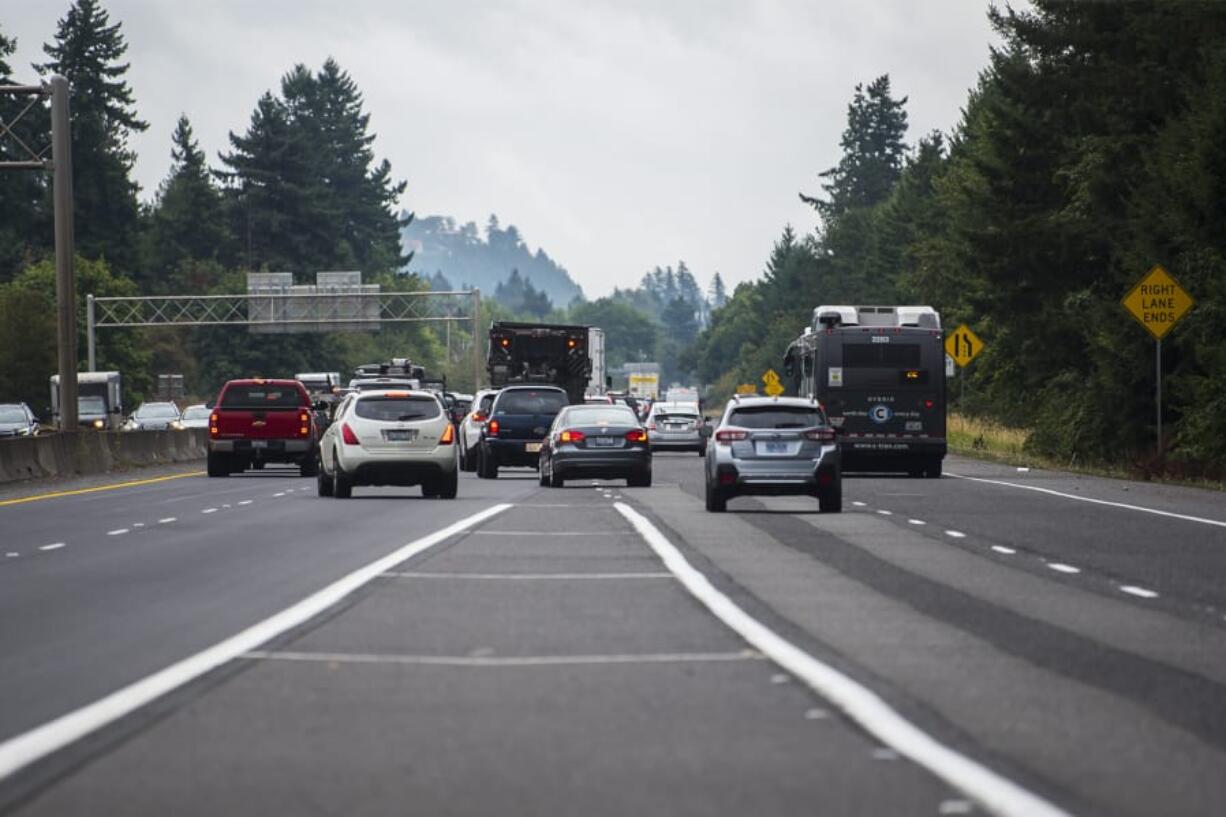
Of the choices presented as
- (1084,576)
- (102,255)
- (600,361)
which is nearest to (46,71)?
(102,255)

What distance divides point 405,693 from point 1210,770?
3.98m

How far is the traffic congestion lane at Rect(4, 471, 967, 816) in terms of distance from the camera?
7844mm

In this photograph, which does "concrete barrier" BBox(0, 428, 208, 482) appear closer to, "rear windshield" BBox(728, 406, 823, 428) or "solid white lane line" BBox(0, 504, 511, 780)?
"rear windshield" BBox(728, 406, 823, 428)

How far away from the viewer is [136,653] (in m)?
12.5

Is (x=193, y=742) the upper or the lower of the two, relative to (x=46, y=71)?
lower

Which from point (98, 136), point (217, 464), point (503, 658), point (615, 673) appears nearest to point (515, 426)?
point (217, 464)

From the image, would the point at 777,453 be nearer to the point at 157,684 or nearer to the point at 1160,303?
the point at 1160,303

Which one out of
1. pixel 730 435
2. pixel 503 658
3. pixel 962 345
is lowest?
pixel 503 658

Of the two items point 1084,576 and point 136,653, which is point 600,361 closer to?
point 1084,576

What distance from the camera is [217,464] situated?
1813 inches

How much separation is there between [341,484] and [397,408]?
4.69 ft

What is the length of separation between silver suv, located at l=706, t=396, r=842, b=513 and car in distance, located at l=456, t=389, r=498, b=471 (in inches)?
706

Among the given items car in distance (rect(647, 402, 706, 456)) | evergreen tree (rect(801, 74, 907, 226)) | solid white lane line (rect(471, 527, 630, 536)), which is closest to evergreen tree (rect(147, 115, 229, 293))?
evergreen tree (rect(801, 74, 907, 226))

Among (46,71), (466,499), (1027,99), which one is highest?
(46,71)
